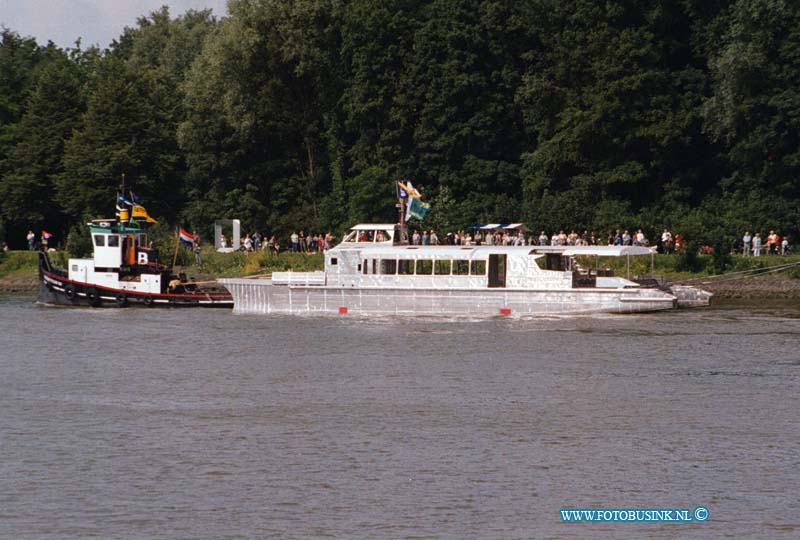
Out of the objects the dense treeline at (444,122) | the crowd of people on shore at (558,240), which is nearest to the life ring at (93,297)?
the crowd of people on shore at (558,240)

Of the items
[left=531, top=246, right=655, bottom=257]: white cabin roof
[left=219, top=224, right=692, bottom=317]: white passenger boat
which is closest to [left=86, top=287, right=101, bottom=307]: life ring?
[left=219, top=224, right=692, bottom=317]: white passenger boat

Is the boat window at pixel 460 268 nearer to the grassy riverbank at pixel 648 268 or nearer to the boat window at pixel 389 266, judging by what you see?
the boat window at pixel 389 266

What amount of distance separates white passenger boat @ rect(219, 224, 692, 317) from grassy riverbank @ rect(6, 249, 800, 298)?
888 cm

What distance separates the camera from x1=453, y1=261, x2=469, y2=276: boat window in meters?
66.2

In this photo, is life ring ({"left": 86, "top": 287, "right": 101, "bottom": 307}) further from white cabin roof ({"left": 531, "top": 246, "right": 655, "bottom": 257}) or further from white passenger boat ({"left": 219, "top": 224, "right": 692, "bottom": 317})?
white cabin roof ({"left": 531, "top": 246, "right": 655, "bottom": 257})

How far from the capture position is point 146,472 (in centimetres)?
3095

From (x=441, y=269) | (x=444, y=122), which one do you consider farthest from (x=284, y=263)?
(x=441, y=269)

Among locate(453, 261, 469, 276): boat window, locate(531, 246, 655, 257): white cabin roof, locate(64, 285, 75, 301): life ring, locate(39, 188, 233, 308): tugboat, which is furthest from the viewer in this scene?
locate(64, 285, 75, 301): life ring

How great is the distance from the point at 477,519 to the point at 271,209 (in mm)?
81938

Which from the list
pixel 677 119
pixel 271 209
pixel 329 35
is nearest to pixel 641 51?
pixel 677 119

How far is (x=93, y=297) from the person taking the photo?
72.6 meters

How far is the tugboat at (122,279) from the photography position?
7144 cm

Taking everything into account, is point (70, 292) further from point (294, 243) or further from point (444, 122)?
point (444, 122)

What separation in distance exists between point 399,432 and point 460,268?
3144 cm
